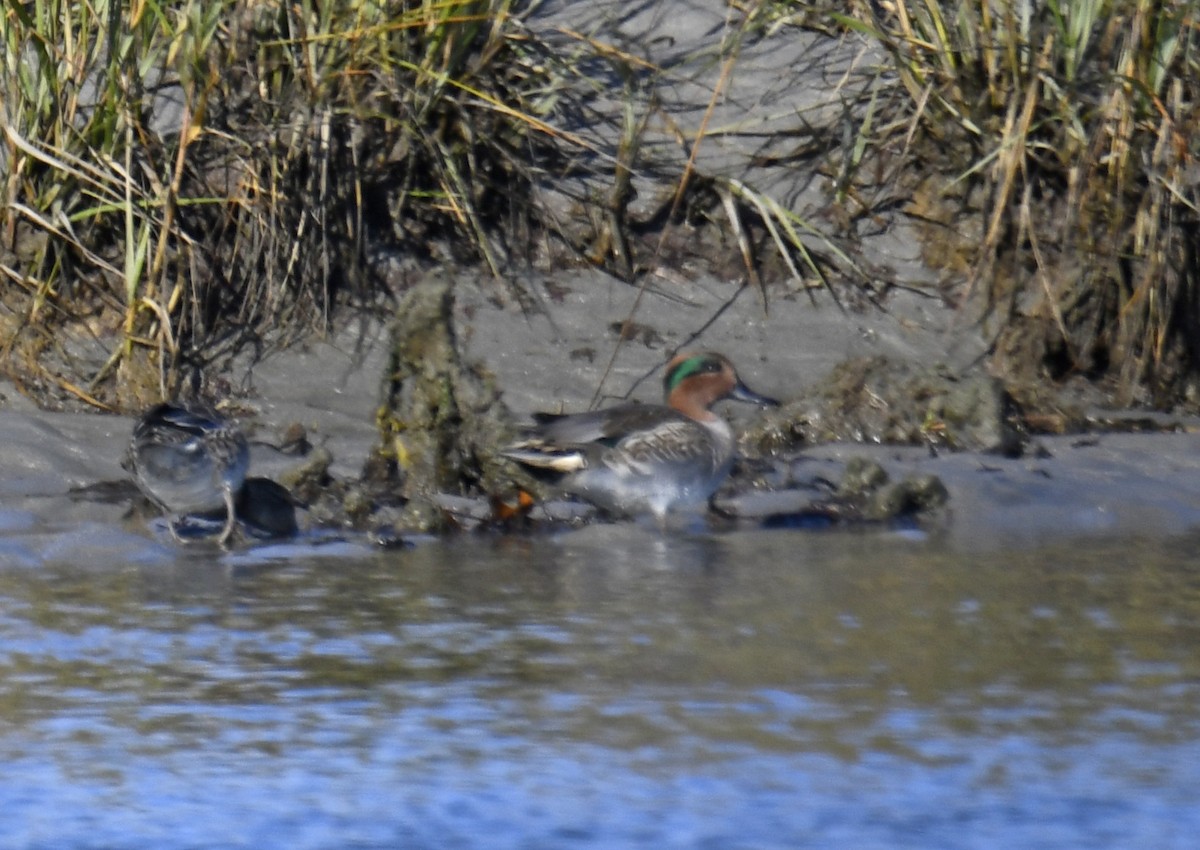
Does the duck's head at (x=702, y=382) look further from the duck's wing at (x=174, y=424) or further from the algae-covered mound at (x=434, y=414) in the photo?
the duck's wing at (x=174, y=424)

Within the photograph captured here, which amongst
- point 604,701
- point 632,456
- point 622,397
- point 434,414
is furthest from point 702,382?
point 604,701

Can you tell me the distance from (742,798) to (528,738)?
0.55 metres

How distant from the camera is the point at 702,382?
747cm

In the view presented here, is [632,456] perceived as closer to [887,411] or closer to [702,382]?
[702,382]

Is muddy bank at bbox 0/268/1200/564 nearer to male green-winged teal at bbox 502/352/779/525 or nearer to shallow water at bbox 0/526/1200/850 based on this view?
male green-winged teal at bbox 502/352/779/525

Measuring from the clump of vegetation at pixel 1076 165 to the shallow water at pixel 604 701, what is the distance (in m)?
2.46

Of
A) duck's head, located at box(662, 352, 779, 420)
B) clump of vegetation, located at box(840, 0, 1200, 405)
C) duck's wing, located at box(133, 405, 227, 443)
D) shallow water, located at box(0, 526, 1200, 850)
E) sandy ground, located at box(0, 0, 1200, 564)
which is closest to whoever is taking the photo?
shallow water, located at box(0, 526, 1200, 850)

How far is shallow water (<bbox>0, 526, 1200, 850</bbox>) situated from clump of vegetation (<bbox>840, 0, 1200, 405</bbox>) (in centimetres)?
246

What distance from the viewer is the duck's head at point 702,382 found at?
744cm

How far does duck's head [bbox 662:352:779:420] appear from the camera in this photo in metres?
7.44

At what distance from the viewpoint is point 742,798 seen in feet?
11.6

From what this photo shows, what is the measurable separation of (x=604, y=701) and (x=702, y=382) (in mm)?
3353

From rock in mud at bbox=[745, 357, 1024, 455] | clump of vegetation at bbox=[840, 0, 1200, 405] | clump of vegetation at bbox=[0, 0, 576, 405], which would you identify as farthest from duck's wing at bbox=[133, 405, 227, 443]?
clump of vegetation at bbox=[840, 0, 1200, 405]

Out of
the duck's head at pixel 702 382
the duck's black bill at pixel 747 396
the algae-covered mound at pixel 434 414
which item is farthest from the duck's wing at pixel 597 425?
the duck's black bill at pixel 747 396
